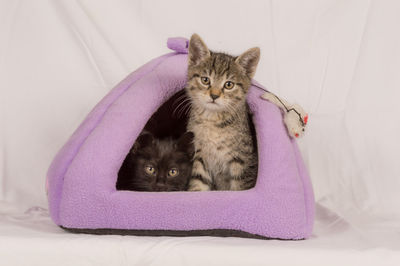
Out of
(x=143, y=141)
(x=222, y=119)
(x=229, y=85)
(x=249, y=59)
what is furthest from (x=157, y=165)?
(x=249, y=59)

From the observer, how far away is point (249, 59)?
104 inches

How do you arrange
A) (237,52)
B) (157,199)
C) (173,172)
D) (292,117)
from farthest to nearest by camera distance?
(237,52) < (173,172) < (292,117) < (157,199)

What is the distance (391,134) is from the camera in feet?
10.8

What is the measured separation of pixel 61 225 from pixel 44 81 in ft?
4.53

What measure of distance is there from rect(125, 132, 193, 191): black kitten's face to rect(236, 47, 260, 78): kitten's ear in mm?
460

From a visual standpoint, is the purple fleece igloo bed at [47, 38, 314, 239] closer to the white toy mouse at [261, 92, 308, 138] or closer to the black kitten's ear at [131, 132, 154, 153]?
the white toy mouse at [261, 92, 308, 138]

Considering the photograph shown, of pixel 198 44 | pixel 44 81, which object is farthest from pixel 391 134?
pixel 44 81

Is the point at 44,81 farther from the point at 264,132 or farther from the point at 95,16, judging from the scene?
the point at 264,132

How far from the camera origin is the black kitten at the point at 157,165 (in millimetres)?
2635

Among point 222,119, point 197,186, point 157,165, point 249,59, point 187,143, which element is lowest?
point 197,186

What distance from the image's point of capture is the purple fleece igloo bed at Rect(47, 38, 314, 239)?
219 centimetres

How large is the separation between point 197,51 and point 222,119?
1.26 ft

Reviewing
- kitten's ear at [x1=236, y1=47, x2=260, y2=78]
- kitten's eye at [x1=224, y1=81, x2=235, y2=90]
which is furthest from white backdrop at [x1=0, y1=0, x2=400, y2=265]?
kitten's eye at [x1=224, y1=81, x2=235, y2=90]

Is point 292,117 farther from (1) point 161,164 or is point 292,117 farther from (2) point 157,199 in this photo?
(2) point 157,199
